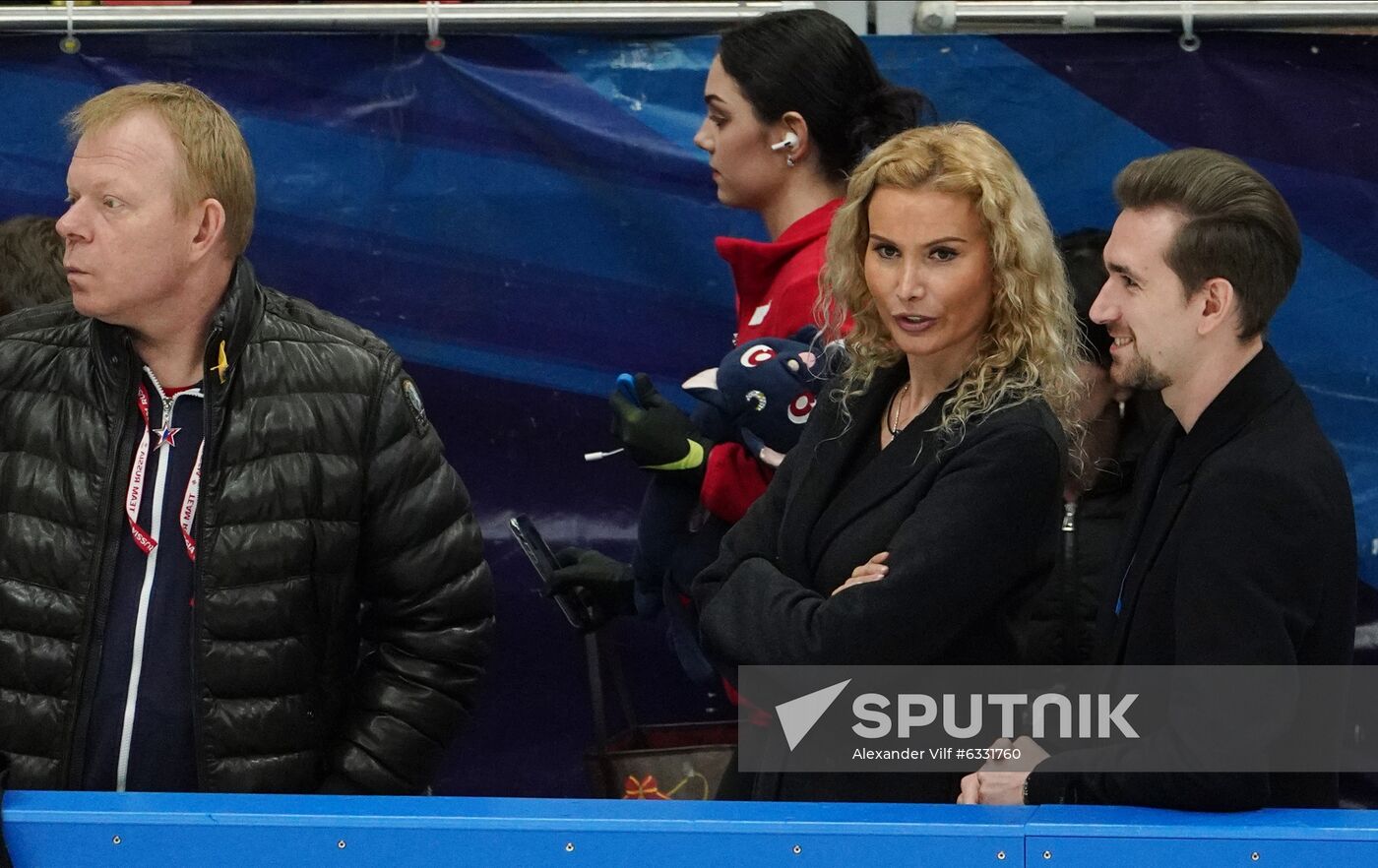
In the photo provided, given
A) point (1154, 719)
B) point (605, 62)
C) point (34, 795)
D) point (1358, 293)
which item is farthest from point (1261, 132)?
point (34, 795)

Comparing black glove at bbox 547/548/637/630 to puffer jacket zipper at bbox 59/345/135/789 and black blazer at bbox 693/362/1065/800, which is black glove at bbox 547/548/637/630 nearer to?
black blazer at bbox 693/362/1065/800

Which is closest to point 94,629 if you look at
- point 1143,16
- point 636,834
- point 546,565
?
point 636,834

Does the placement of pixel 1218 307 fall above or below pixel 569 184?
below

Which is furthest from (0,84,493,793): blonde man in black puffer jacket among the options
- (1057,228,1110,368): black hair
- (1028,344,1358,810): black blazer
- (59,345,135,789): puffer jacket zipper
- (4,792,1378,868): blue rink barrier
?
(1057,228,1110,368): black hair

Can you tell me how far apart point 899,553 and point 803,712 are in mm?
290

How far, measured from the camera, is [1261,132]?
11.2 ft

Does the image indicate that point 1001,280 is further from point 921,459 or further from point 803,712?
point 803,712

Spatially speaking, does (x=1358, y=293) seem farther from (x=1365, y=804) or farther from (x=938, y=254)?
(x=938, y=254)

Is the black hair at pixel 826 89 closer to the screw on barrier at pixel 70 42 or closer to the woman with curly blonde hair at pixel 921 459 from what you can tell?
the woman with curly blonde hair at pixel 921 459

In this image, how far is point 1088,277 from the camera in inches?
123

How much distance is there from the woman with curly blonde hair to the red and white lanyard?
704 mm

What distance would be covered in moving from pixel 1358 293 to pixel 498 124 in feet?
5.72

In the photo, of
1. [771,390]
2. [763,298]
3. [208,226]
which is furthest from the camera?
[763,298]

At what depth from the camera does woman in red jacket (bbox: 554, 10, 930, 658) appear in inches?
114
